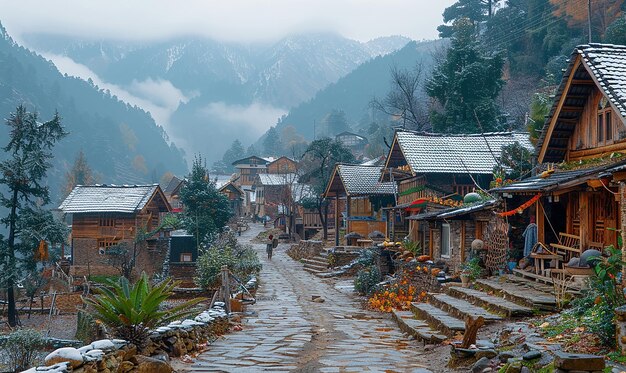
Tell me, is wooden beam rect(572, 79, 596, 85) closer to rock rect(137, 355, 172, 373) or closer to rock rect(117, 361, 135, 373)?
rock rect(137, 355, 172, 373)

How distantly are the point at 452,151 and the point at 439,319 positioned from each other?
18.6 metres

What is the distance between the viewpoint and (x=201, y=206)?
42.1 metres

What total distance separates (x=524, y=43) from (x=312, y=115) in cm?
9868

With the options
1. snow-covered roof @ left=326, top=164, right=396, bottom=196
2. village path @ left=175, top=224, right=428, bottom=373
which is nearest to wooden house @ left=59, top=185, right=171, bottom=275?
snow-covered roof @ left=326, top=164, right=396, bottom=196

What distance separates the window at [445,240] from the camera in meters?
24.5

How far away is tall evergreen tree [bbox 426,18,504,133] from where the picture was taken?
42.1m

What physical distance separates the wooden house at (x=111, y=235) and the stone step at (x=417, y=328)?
31.0 m

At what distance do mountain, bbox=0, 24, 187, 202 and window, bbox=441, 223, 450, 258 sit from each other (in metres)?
93.7

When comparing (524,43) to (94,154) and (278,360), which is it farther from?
(94,154)

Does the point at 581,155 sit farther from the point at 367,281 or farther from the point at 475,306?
the point at 367,281

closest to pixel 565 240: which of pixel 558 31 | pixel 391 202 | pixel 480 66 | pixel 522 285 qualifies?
pixel 522 285

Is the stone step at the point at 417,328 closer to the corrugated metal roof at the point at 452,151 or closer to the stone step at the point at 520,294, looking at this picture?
the stone step at the point at 520,294

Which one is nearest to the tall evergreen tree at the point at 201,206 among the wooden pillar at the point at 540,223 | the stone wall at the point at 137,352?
the wooden pillar at the point at 540,223

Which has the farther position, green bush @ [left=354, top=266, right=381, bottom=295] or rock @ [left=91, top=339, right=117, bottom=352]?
green bush @ [left=354, top=266, right=381, bottom=295]
